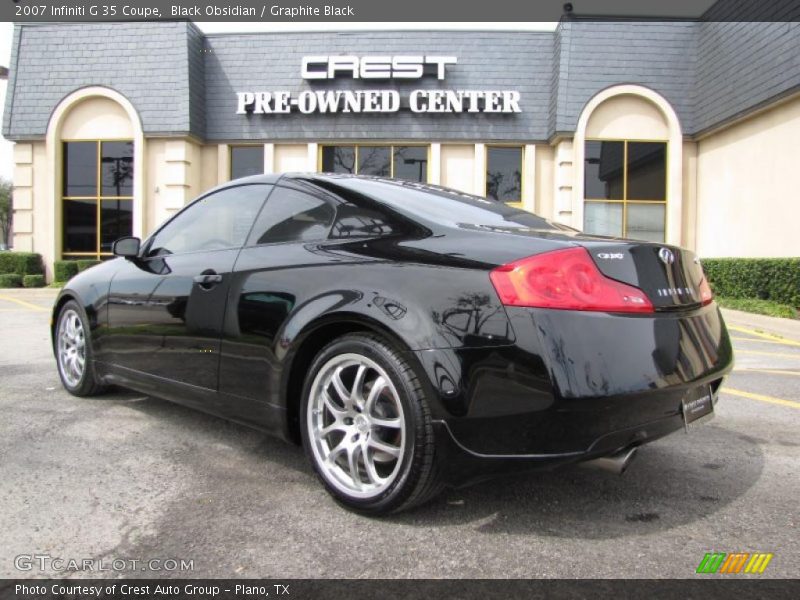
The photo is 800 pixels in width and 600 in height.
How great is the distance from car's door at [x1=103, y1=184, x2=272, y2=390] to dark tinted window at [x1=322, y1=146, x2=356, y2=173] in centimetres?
1362

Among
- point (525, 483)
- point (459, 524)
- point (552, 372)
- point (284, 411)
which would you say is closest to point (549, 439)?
point (552, 372)

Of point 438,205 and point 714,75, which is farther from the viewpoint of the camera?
point 714,75

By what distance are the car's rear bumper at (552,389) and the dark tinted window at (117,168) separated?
17.3 metres

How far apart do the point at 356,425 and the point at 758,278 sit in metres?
11.6

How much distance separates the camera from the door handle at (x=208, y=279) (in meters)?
3.10

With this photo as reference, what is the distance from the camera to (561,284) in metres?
2.14

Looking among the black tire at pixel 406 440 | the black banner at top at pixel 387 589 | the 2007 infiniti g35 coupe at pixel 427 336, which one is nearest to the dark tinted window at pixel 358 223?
the 2007 infiniti g35 coupe at pixel 427 336

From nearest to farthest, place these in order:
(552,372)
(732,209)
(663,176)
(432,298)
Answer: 1. (552,372)
2. (432,298)
3. (732,209)
4. (663,176)

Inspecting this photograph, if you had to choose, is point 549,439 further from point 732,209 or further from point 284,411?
point 732,209

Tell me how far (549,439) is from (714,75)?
51.9 ft

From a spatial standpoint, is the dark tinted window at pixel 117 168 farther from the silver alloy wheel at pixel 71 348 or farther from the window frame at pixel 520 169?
the silver alloy wheel at pixel 71 348

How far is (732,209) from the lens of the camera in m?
14.6

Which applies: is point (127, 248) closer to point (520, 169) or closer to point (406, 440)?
point (406, 440)

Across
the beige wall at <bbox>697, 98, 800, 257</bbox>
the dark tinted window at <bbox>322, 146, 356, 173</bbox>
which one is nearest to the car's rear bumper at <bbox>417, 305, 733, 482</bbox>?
the beige wall at <bbox>697, 98, 800, 257</bbox>
